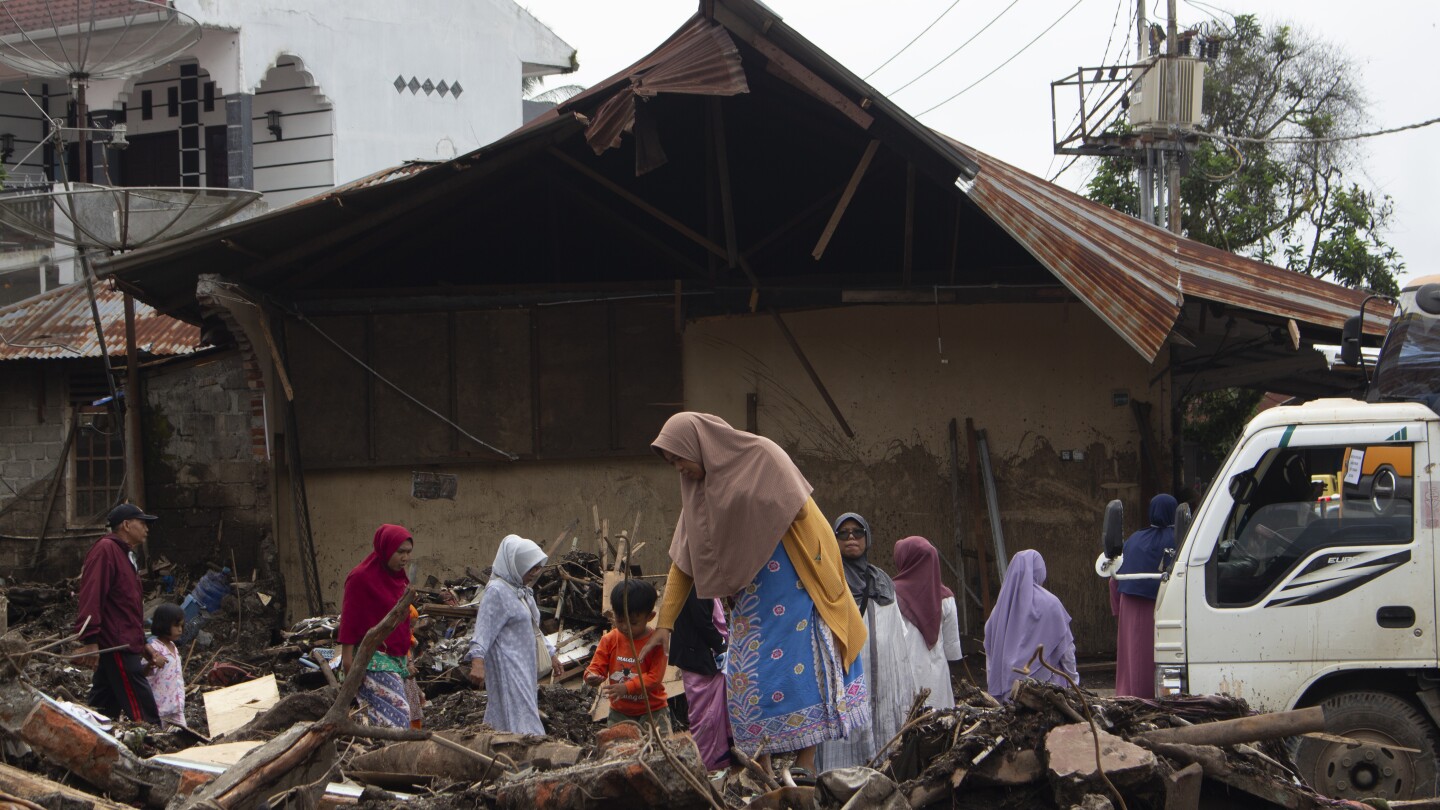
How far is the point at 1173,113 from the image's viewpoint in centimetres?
1889

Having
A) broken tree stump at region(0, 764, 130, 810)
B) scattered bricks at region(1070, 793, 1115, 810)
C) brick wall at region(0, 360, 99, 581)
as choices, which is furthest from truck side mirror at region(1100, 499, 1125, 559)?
brick wall at region(0, 360, 99, 581)

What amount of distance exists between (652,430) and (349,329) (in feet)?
8.67

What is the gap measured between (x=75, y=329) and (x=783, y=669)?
1155cm

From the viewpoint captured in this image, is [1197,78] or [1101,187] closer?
[1197,78]

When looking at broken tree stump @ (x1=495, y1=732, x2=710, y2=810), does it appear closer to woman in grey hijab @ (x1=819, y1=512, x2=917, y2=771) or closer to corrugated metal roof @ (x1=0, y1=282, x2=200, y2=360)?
woman in grey hijab @ (x1=819, y1=512, x2=917, y2=771)

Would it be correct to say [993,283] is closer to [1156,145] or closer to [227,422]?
[227,422]

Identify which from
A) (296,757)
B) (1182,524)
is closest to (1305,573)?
(1182,524)

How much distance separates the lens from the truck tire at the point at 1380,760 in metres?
5.59

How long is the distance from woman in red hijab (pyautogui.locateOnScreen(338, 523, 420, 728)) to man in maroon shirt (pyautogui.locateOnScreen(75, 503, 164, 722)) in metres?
1.42

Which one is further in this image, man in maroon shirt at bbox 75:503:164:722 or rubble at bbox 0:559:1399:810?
man in maroon shirt at bbox 75:503:164:722

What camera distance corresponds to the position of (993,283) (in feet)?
34.2

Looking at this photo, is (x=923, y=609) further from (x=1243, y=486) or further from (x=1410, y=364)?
(x=1410, y=364)

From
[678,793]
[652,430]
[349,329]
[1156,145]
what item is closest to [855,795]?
[678,793]

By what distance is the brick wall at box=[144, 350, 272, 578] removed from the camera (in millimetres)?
11203
